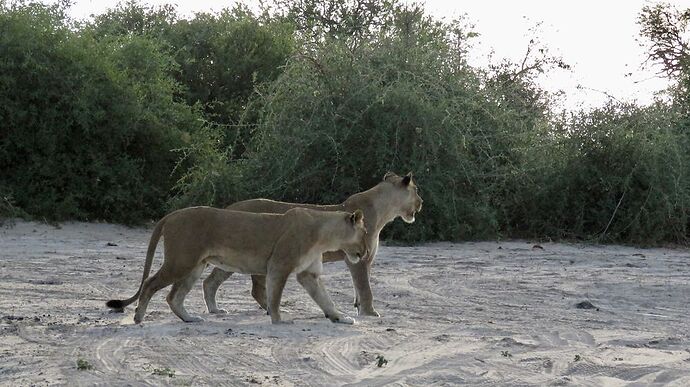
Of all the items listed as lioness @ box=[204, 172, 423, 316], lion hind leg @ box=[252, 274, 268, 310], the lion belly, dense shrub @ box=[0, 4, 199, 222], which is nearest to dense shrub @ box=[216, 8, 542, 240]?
dense shrub @ box=[0, 4, 199, 222]

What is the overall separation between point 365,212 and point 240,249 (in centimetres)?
201

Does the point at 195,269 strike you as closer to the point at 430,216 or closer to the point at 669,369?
the point at 669,369

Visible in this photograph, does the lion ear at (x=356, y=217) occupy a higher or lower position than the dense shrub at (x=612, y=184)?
lower

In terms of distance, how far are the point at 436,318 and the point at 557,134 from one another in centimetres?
1029

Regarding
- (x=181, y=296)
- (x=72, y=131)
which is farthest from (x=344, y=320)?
(x=72, y=131)

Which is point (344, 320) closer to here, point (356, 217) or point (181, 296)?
point (356, 217)

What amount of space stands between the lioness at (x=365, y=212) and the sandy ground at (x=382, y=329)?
21cm

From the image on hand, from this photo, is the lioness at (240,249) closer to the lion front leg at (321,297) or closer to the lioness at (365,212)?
the lion front leg at (321,297)

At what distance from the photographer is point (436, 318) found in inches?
377

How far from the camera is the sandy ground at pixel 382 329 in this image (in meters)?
6.71

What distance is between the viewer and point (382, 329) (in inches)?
343

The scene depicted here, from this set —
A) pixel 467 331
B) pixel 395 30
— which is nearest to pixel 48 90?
pixel 395 30

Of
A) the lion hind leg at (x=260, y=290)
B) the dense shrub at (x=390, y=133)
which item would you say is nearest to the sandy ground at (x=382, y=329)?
the lion hind leg at (x=260, y=290)

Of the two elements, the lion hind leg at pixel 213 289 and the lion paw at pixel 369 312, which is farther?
the lion paw at pixel 369 312
